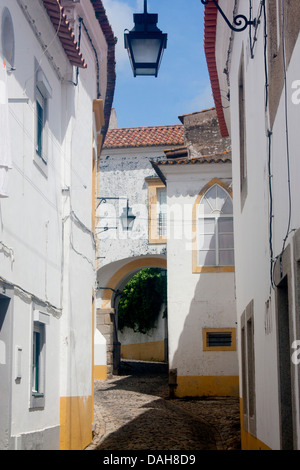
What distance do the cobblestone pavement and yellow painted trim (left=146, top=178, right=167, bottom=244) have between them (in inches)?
199

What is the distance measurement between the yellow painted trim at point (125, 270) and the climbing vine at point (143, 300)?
21.7 ft

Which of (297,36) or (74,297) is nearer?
(297,36)

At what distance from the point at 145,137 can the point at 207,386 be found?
10.3 metres

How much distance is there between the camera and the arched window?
62.7 ft

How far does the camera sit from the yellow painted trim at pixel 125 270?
24812 mm

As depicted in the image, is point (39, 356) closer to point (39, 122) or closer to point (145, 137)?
point (39, 122)

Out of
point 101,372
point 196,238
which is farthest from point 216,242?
point 101,372

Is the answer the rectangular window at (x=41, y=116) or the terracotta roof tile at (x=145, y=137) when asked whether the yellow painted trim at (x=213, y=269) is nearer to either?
the terracotta roof tile at (x=145, y=137)

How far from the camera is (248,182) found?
8.77 meters

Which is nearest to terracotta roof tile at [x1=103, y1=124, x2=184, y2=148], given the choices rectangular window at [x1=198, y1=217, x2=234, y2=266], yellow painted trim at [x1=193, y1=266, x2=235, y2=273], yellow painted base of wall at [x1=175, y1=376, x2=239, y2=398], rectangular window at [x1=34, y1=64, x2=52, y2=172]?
rectangular window at [x1=198, y1=217, x2=234, y2=266]

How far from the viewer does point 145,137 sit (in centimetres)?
2545

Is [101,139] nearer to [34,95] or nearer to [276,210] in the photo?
[34,95]
